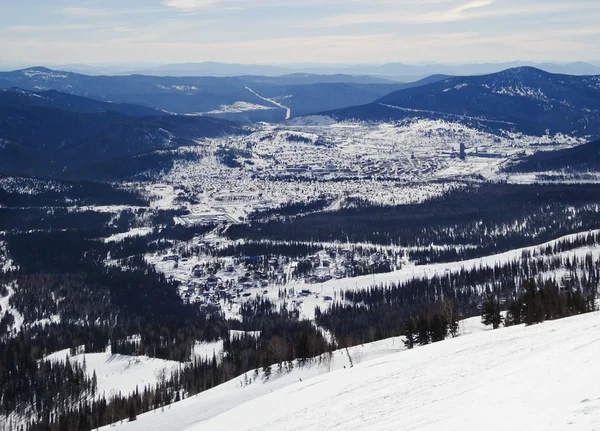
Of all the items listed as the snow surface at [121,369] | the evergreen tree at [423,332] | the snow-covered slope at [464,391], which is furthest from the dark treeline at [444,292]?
the snow-covered slope at [464,391]

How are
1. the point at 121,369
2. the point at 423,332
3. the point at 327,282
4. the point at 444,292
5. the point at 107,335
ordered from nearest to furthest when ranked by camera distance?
the point at 423,332, the point at 121,369, the point at 107,335, the point at 444,292, the point at 327,282

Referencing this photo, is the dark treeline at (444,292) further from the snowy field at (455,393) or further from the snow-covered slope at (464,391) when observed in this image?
the snow-covered slope at (464,391)

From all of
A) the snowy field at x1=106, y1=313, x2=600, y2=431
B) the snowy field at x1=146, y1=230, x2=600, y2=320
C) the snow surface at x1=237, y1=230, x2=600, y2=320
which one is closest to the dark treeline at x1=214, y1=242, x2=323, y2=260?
the snowy field at x1=146, y1=230, x2=600, y2=320

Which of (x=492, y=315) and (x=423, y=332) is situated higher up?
(x=492, y=315)

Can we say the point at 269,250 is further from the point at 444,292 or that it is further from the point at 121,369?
the point at 121,369

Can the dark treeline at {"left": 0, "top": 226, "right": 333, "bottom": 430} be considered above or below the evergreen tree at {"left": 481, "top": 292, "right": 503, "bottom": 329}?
below

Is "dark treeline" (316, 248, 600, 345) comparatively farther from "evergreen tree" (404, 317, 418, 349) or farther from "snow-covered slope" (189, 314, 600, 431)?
"snow-covered slope" (189, 314, 600, 431)

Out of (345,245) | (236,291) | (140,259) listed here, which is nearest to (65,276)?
(140,259)

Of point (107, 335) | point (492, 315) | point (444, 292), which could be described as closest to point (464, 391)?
point (492, 315)
